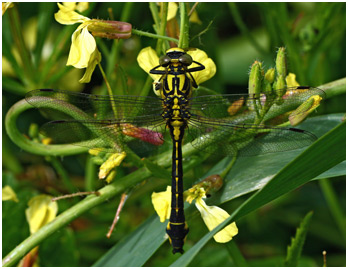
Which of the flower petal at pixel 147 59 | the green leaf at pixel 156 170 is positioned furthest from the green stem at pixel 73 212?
the flower petal at pixel 147 59

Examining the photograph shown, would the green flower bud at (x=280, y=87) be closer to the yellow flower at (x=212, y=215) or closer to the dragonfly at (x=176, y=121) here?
the dragonfly at (x=176, y=121)

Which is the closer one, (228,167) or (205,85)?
(228,167)

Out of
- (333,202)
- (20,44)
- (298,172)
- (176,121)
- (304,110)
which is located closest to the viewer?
(298,172)

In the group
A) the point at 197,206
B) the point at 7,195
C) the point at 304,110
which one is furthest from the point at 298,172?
the point at 7,195

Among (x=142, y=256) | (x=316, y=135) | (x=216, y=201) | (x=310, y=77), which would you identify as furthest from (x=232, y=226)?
(x=310, y=77)

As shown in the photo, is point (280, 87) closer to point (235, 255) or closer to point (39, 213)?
point (235, 255)
